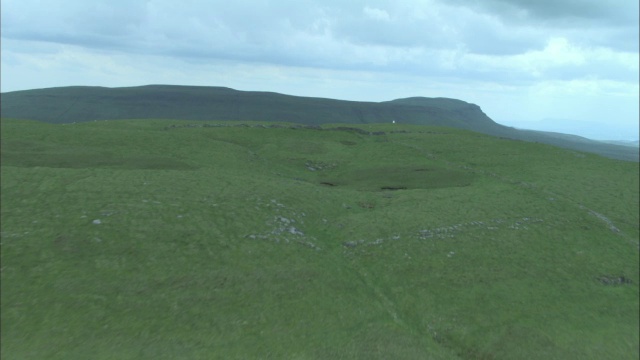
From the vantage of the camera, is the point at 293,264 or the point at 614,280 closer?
the point at 293,264

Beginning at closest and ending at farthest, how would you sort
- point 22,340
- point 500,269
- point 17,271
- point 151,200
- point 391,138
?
point 22,340, point 17,271, point 500,269, point 151,200, point 391,138

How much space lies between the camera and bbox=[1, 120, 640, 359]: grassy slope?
29547 millimetres

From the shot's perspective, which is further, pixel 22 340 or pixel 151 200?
pixel 151 200

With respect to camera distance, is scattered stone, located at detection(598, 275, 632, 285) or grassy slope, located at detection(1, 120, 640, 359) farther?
scattered stone, located at detection(598, 275, 632, 285)

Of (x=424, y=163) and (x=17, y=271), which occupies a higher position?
(x=424, y=163)

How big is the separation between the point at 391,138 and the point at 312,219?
6382 cm

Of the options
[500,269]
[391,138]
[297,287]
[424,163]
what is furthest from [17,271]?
[391,138]

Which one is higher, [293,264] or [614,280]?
[293,264]

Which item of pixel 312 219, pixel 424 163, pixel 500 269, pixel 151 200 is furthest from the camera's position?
pixel 424 163

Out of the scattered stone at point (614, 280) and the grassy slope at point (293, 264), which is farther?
the scattered stone at point (614, 280)

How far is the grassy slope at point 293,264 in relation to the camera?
29547 mm

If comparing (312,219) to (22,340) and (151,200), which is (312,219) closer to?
(151,200)

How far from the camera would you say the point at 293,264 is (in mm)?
38812

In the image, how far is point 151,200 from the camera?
46.1 m
